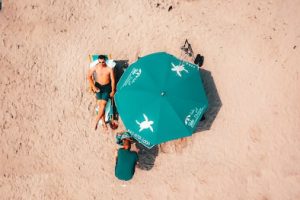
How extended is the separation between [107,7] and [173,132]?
4.67 metres

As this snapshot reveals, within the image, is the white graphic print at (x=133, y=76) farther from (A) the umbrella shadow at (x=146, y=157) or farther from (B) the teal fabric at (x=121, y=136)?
(A) the umbrella shadow at (x=146, y=157)

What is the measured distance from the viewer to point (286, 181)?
8.70 m

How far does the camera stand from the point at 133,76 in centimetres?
764

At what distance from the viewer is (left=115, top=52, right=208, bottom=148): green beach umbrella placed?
7.16m

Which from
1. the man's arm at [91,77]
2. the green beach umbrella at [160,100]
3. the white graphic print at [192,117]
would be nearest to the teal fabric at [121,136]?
the green beach umbrella at [160,100]

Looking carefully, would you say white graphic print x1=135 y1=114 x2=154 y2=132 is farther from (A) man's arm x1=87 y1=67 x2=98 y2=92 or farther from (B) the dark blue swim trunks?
(A) man's arm x1=87 y1=67 x2=98 y2=92

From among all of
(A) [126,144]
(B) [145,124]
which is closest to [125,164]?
(A) [126,144]

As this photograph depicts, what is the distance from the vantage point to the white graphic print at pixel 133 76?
7.55 m

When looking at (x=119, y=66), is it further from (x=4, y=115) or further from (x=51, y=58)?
(x=4, y=115)

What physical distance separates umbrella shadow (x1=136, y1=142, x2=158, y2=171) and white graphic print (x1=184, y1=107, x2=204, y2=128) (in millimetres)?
1900

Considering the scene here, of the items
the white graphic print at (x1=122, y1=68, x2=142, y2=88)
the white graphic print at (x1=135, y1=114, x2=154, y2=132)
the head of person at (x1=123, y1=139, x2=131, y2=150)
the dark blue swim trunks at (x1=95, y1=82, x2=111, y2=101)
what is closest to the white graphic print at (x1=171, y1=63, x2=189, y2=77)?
the white graphic print at (x1=122, y1=68, x2=142, y2=88)

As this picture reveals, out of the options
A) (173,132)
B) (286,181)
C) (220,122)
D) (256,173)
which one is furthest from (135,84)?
(286,181)

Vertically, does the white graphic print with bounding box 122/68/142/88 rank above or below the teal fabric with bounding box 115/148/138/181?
above

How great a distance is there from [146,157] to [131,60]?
124 inches
